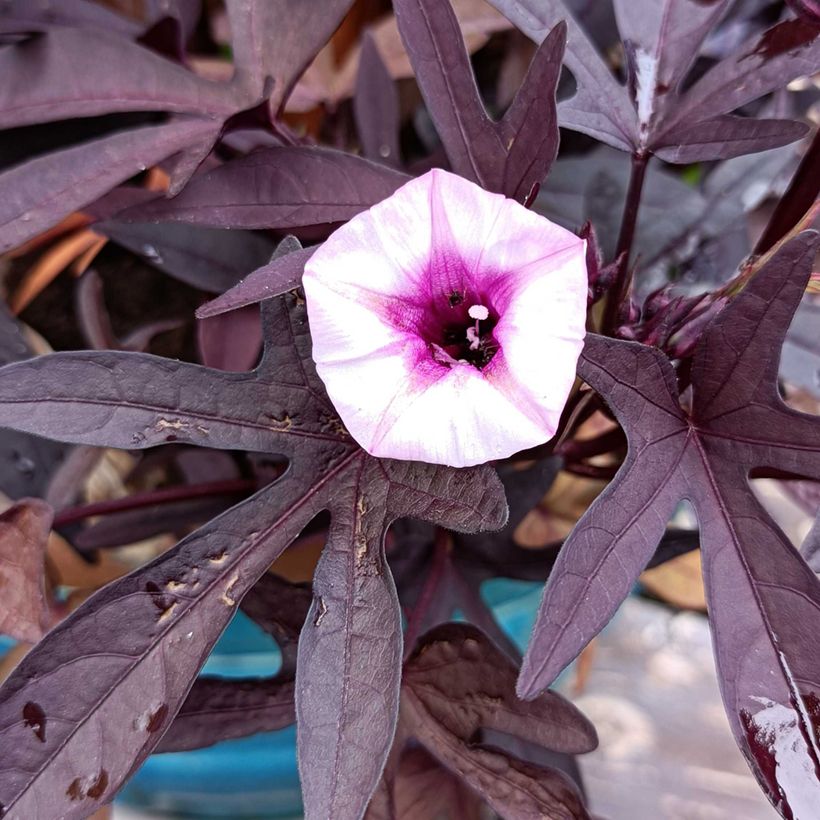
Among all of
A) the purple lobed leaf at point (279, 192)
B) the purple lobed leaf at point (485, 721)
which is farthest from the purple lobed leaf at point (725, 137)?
the purple lobed leaf at point (485, 721)

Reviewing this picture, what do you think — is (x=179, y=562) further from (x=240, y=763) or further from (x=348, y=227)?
(x=240, y=763)

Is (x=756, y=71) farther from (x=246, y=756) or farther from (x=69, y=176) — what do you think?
(x=246, y=756)

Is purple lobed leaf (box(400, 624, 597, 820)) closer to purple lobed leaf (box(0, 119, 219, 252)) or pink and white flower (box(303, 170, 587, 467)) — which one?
pink and white flower (box(303, 170, 587, 467))

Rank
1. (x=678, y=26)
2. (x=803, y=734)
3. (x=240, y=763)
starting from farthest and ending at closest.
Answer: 1. (x=240, y=763)
2. (x=678, y=26)
3. (x=803, y=734)

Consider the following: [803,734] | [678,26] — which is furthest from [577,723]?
[678,26]

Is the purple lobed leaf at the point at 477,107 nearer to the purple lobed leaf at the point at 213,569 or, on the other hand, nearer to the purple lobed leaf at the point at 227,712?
the purple lobed leaf at the point at 213,569

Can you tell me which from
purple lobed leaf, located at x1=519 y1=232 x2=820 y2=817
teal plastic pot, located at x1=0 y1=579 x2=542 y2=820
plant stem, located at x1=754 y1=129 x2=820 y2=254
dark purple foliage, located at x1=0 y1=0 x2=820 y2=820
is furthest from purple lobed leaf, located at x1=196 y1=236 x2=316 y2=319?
teal plastic pot, located at x1=0 y1=579 x2=542 y2=820
